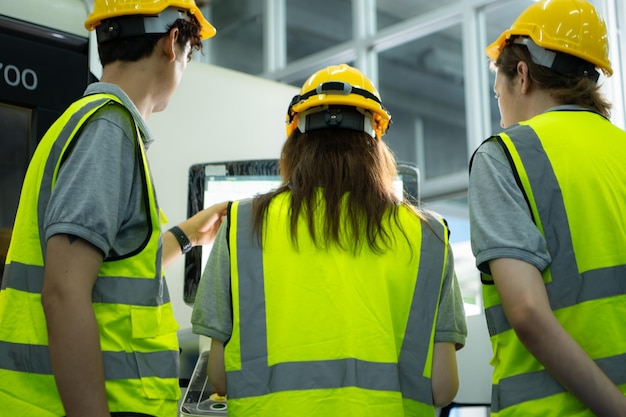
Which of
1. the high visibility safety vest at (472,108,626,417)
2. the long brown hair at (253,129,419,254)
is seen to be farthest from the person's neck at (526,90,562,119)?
the long brown hair at (253,129,419,254)

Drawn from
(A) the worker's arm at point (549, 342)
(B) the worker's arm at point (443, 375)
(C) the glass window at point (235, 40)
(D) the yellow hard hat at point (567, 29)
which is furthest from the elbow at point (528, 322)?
(C) the glass window at point (235, 40)

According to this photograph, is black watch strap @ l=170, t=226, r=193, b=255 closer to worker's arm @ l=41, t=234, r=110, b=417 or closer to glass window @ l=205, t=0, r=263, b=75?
worker's arm @ l=41, t=234, r=110, b=417

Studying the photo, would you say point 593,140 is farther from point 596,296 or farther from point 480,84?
point 480,84

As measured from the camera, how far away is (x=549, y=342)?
140 centimetres

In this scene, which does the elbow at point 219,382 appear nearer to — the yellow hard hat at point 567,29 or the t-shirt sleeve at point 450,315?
the t-shirt sleeve at point 450,315

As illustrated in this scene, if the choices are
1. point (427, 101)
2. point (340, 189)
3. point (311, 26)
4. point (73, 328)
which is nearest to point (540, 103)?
point (340, 189)

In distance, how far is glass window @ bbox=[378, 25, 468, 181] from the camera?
1073cm

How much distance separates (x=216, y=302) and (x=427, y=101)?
10.3 metres

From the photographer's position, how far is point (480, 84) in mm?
4906

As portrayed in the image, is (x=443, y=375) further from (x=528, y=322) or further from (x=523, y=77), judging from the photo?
(x=523, y=77)

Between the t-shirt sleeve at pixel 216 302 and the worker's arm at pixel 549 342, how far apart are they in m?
0.50

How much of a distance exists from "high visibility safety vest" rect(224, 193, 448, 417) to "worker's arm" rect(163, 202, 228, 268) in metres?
0.65

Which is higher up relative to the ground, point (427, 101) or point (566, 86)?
point (427, 101)

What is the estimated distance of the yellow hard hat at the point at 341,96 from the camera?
184 cm
